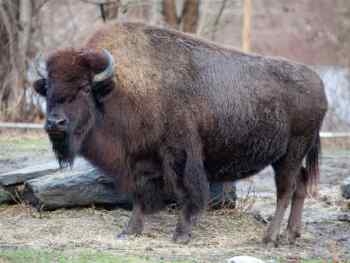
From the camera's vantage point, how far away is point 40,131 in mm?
18078

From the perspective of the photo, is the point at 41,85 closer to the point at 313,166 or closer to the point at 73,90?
the point at 73,90

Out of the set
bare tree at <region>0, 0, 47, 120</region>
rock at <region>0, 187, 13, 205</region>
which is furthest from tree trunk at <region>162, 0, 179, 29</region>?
rock at <region>0, 187, 13, 205</region>

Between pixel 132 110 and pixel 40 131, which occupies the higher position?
pixel 132 110

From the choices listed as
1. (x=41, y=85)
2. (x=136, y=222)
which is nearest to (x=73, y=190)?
(x=136, y=222)

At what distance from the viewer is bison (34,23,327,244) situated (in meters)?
9.57

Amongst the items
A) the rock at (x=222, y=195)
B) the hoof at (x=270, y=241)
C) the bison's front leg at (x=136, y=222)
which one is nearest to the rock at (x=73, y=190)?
the bison's front leg at (x=136, y=222)

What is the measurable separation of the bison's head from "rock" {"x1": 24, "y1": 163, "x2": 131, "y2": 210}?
3.68 ft

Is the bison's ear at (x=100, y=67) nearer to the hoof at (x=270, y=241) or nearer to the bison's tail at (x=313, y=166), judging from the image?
the hoof at (x=270, y=241)

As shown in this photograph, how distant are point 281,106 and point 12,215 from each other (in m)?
3.33

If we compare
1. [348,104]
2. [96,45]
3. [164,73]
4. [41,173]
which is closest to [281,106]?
[164,73]

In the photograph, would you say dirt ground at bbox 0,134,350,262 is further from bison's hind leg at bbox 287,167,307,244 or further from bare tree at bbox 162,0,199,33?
bare tree at bbox 162,0,199,33

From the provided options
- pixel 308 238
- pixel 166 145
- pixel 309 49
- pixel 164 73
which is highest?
pixel 164 73

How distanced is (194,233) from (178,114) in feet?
4.71

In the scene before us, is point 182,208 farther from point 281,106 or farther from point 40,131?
point 40,131
